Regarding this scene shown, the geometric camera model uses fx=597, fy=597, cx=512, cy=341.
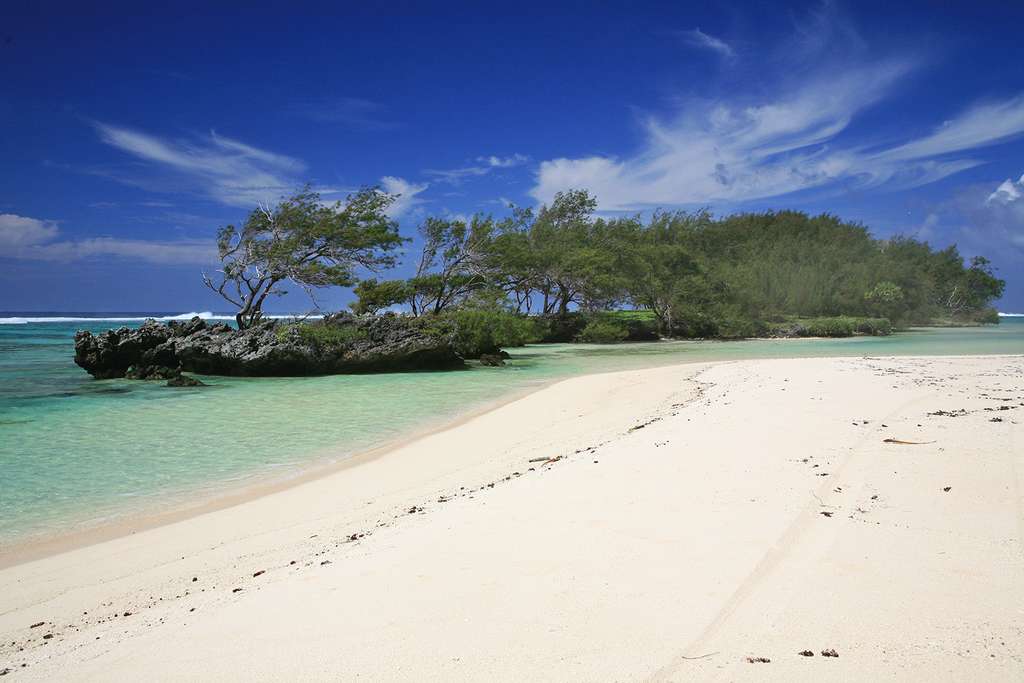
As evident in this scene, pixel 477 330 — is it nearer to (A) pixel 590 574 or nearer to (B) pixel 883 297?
(A) pixel 590 574

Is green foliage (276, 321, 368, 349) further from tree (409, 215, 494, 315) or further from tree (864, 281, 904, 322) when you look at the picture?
tree (864, 281, 904, 322)

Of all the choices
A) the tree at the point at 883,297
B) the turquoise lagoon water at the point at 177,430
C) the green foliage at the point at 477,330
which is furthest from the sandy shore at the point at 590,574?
the tree at the point at 883,297

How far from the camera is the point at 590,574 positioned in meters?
3.24

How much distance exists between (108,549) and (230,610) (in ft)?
7.98

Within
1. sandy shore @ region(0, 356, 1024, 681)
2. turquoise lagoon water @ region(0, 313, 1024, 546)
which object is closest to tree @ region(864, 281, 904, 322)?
turquoise lagoon water @ region(0, 313, 1024, 546)

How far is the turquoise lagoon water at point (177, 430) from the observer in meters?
6.24

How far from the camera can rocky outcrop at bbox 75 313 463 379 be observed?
18906 millimetres

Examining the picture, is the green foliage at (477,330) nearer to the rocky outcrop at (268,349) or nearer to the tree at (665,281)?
the rocky outcrop at (268,349)

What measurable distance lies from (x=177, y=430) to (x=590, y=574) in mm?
8802

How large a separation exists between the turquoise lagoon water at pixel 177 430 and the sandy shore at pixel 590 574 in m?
1.34

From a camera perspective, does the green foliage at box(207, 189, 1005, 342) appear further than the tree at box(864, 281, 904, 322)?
No

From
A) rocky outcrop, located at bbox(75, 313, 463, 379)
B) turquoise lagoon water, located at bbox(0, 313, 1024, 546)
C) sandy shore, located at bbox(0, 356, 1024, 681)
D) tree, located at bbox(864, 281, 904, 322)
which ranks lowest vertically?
turquoise lagoon water, located at bbox(0, 313, 1024, 546)

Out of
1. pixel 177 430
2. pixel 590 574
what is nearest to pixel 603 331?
pixel 177 430

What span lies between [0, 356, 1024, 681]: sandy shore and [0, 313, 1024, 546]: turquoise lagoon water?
4.41ft
